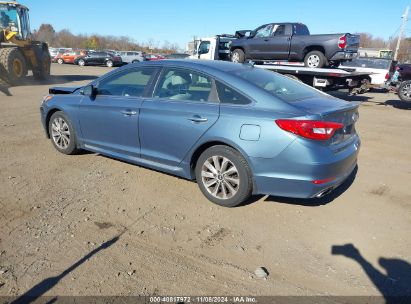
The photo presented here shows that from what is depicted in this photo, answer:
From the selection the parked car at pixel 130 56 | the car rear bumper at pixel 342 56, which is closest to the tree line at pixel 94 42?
the parked car at pixel 130 56

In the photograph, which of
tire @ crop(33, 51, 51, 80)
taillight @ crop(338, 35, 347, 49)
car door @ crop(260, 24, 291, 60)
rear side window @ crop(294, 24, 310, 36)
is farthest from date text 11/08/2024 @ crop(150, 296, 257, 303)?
tire @ crop(33, 51, 51, 80)

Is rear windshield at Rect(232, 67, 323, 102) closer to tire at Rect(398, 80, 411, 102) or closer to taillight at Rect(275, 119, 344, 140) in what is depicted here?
taillight at Rect(275, 119, 344, 140)

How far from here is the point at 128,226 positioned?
141 inches

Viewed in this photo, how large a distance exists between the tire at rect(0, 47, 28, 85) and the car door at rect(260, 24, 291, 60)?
10.3 meters

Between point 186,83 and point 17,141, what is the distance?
3.87m

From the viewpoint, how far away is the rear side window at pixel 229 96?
3.79m

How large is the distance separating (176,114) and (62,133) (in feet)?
7.81

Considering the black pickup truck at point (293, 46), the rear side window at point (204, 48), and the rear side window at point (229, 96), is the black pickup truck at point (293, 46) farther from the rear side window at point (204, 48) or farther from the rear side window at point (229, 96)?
the rear side window at point (229, 96)

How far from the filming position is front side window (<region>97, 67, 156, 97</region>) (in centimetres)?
458

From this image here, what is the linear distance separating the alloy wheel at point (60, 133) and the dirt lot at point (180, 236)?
44 cm

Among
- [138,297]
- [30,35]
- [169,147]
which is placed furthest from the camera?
[30,35]

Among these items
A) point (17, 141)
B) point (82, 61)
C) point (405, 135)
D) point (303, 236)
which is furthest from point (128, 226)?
point (82, 61)

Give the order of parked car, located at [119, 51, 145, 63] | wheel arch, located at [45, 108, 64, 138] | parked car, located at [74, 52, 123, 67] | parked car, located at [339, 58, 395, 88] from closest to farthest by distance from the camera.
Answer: wheel arch, located at [45, 108, 64, 138]
parked car, located at [339, 58, 395, 88]
parked car, located at [74, 52, 123, 67]
parked car, located at [119, 51, 145, 63]

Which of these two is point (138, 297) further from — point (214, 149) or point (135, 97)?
point (135, 97)
